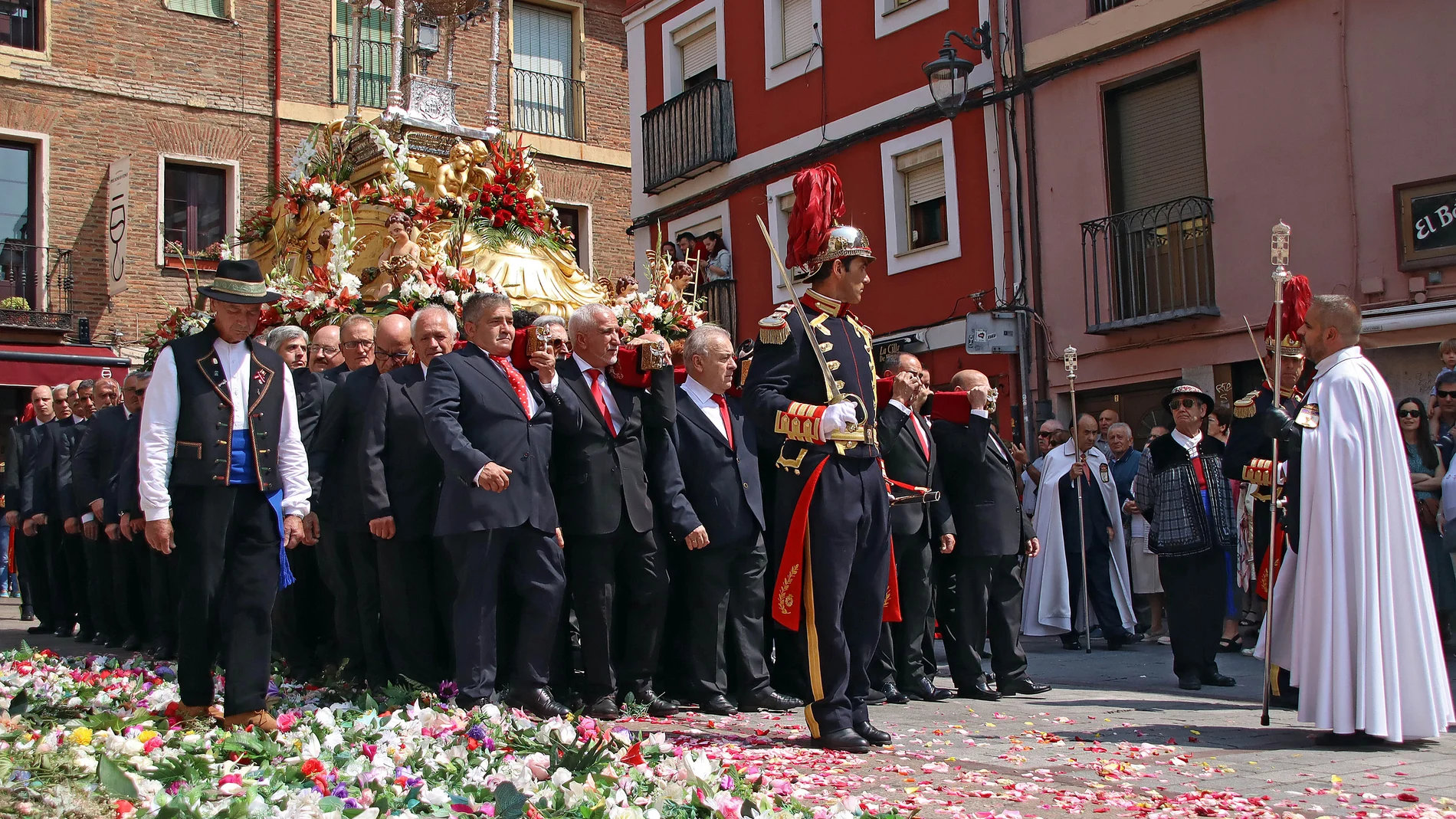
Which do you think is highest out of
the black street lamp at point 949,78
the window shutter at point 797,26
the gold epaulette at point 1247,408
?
the window shutter at point 797,26

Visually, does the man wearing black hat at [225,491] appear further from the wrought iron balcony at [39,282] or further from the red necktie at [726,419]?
the wrought iron balcony at [39,282]

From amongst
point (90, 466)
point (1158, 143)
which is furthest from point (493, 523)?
point (1158, 143)

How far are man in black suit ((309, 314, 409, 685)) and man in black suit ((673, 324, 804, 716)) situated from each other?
1.55m

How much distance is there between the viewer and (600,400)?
6.96m

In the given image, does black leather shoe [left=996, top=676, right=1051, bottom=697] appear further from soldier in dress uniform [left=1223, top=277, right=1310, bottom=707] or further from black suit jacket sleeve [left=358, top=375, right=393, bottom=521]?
black suit jacket sleeve [left=358, top=375, right=393, bottom=521]

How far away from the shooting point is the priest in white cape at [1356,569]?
593cm

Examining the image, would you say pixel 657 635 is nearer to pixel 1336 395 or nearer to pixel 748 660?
pixel 748 660

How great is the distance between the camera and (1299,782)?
514 centimetres

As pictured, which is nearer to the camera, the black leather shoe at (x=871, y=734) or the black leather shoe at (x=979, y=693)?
the black leather shoe at (x=871, y=734)

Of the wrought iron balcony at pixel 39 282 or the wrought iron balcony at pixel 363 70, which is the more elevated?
the wrought iron balcony at pixel 363 70

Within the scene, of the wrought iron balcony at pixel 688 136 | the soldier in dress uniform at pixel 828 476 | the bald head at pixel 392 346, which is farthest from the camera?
the wrought iron balcony at pixel 688 136

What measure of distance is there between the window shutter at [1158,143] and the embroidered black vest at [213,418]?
10911 millimetres

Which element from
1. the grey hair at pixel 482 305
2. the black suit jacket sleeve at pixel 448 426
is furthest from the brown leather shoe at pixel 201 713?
the grey hair at pixel 482 305

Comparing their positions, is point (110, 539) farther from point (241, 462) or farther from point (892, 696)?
Answer: point (892, 696)
